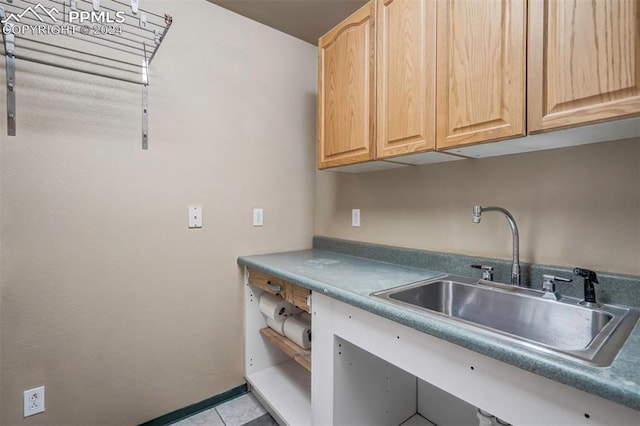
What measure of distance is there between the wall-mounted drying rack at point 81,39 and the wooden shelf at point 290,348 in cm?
124

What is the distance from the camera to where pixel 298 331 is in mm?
1601

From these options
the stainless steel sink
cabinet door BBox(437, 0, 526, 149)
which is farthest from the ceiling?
the stainless steel sink

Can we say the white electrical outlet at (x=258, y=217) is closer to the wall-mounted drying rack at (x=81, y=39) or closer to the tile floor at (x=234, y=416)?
the wall-mounted drying rack at (x=81, y=39)

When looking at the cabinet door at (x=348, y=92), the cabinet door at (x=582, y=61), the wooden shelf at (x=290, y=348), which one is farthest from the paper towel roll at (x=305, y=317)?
the cabinet door at (x=582, y=61)

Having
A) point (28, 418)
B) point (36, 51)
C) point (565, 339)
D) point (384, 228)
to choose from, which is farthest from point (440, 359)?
point (36, 51)

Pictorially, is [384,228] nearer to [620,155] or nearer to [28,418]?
[620,155]

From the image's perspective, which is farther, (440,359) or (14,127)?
(14,127)

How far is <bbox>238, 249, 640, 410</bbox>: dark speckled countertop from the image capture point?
57 centimetres

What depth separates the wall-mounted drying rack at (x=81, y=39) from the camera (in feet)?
3.97

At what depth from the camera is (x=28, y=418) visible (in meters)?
1.28

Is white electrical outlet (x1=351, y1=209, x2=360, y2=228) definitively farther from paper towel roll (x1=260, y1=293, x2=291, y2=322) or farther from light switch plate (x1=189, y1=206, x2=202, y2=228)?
light switch plate (x1=189, y1=206, x2=202, y2=228)

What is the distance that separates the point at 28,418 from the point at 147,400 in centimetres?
45

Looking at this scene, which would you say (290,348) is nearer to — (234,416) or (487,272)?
(234,416)

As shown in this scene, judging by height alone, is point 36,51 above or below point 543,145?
above
